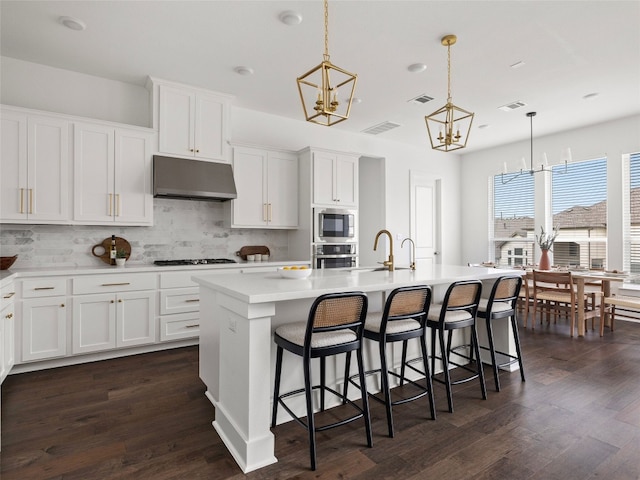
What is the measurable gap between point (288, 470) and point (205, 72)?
3.80m

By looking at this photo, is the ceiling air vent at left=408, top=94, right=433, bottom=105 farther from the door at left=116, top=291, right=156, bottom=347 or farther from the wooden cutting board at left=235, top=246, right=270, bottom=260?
the door at left=116, top=291, right=156, bottom=347

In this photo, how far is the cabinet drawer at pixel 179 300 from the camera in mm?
3855

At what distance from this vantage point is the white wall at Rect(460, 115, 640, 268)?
5410 mm

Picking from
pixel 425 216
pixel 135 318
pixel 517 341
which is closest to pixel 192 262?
pixel 135 318

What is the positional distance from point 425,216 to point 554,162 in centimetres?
234

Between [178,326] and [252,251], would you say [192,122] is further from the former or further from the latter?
[178,326]

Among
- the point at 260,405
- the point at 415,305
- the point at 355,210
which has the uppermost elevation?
the point at 355,210

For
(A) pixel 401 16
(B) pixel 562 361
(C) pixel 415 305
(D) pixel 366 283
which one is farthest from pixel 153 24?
(B) pixel 562 361

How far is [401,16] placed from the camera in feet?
9.64

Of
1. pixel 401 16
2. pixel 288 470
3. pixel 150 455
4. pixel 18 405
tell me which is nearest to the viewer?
pixel 288 470

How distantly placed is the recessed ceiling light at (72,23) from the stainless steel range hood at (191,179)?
133cm

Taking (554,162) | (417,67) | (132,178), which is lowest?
(132,178)

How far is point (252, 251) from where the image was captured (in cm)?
509

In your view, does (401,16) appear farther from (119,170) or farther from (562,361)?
(562,361)
